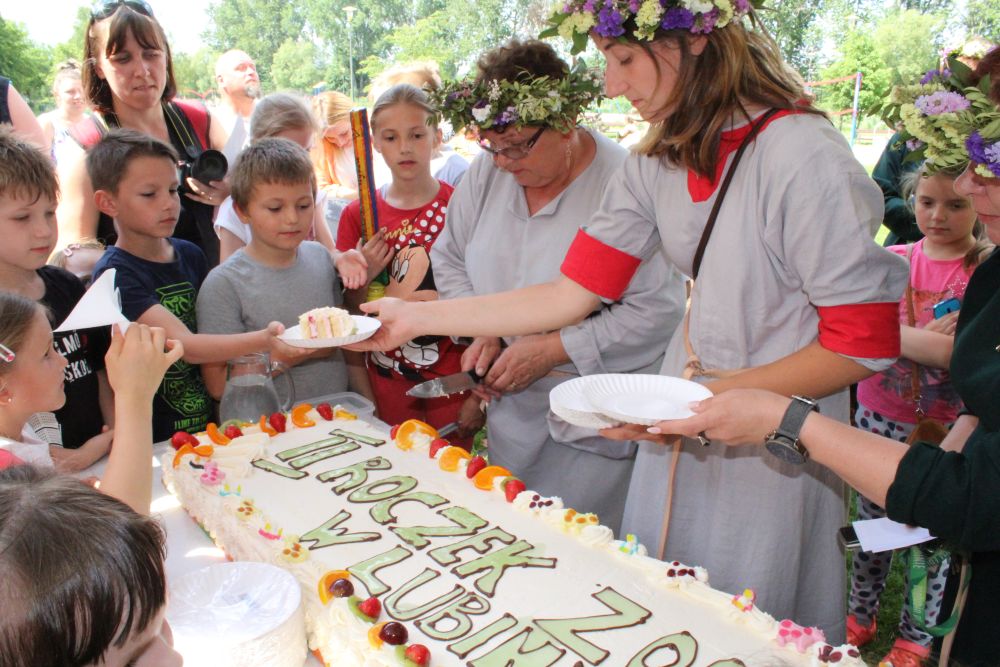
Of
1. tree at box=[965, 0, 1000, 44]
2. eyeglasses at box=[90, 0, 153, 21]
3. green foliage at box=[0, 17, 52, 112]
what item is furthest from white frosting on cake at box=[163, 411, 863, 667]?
green foliage at box=[0, 17, 52, 112]

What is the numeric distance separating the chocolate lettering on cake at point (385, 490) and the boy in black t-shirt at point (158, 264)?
30.2 inches

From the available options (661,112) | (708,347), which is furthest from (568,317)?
(661,112)

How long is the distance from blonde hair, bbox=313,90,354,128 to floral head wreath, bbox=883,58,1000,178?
4.41m

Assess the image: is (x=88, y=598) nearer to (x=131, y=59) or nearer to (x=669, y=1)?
(x=669, y=1)

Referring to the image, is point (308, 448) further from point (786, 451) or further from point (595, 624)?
point (786, 451)

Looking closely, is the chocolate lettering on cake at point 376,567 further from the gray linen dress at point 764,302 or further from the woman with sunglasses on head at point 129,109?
the woman with sunglasses on head at point 129,109

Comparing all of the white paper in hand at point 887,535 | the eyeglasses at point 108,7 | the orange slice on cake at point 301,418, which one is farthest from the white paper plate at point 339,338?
the eyeglasses at point 108,7

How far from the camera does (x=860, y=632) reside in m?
3.04

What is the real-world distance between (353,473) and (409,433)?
257 millimetres

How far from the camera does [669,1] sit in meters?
1.71

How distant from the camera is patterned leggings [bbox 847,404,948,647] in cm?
283

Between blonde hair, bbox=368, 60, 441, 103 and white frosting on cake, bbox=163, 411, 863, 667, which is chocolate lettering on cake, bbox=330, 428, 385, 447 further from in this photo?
blonde hair, bbox=368, 60, 441, 103

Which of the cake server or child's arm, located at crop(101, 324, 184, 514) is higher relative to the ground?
child's arm, located at crop(101, 324, 184, 514)

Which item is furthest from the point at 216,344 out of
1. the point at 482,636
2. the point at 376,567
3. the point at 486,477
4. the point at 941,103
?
the point at 941,103
